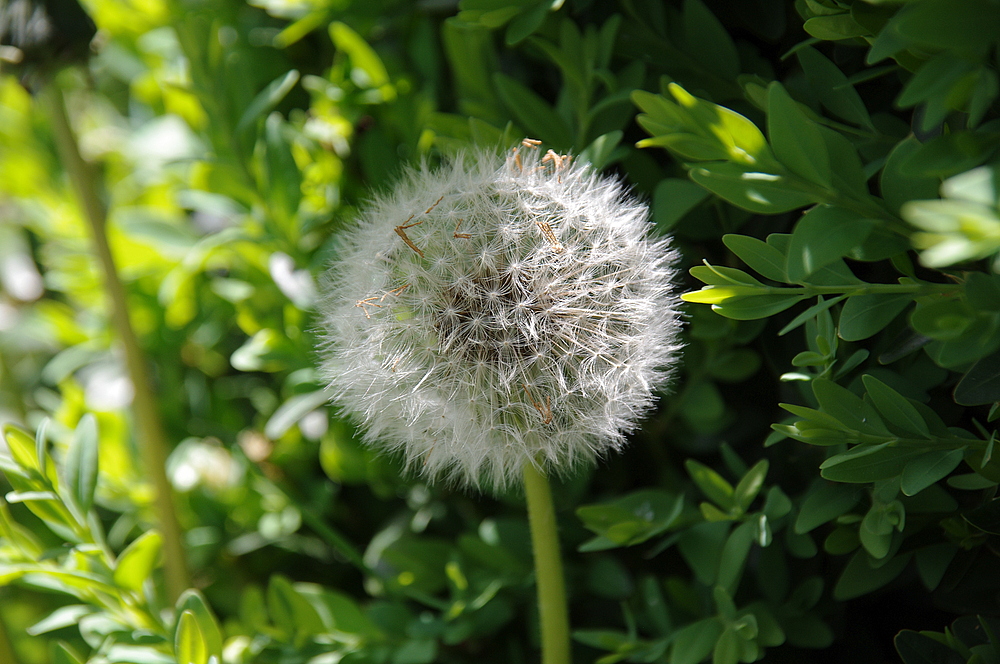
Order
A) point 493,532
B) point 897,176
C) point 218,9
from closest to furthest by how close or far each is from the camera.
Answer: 1. point 897,176
2. point 493,532
3. point 218,9

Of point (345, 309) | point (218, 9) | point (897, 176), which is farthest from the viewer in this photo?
point (218, 9)

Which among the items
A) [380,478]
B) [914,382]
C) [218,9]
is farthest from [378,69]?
[914,382]

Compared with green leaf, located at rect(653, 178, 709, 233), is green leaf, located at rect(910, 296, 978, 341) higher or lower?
higher

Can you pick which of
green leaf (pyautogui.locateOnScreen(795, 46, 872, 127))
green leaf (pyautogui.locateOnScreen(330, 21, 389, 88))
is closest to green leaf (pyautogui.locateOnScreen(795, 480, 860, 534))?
green leaf (pyautogui.locateOnScreen(795, 46, 872, 127))

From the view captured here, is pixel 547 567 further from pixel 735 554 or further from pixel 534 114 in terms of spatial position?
pixel 534 114

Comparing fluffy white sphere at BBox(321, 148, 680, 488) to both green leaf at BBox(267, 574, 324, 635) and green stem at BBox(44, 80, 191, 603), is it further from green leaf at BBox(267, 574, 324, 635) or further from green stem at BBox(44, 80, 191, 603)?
green stem at BBox(44, 80, 191, 603)

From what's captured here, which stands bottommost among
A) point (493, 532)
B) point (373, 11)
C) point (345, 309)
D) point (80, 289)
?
→ point (493, 532)

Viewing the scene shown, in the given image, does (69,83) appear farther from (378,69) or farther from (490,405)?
(490,405)
